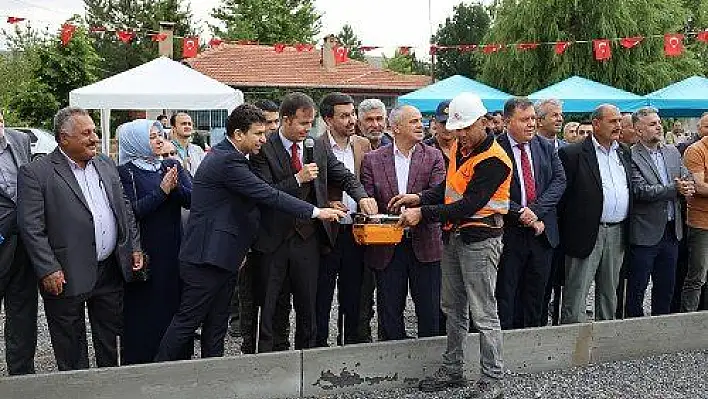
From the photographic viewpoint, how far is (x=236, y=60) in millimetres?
38469

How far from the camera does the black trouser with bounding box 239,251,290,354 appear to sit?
18.8ft

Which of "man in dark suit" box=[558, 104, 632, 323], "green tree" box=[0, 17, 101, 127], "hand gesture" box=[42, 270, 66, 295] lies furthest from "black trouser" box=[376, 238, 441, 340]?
"green tree" box=[0, 17, 101, 127]

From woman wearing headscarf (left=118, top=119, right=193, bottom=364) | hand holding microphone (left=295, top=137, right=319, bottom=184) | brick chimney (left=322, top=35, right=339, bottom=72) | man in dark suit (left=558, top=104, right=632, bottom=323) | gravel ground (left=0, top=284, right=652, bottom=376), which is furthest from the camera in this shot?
brick chimney (left=322, top=35, right=339, bottom=72)

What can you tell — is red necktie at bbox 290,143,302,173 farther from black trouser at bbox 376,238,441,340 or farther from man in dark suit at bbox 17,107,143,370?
man in dark suit at bbox 17,107,143,370

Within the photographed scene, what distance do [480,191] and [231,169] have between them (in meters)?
1.55

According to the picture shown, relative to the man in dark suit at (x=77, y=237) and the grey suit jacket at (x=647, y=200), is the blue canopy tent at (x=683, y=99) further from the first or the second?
the man in dark suit at (x=77, y=237)

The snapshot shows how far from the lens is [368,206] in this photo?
5574 mm

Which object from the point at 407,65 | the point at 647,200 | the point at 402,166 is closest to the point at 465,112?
the point at 402,166

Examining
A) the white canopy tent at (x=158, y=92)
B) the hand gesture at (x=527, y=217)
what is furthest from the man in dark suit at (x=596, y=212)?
the white canopy tent at (x=158, y=92)

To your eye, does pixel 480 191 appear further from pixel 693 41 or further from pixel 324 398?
pixel 693 41

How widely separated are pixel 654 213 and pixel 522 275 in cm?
125

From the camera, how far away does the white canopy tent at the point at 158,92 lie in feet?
37.0

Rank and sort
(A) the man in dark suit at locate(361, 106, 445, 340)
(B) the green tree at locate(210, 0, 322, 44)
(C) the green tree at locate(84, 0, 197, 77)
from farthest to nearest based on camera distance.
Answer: (C) the green tree at locate(84, 0, 197, 77)
(B) the green tree at locate(210, 0, 322, 44)
(A) the man in dark suit at locate(361, 106, 445, 340)

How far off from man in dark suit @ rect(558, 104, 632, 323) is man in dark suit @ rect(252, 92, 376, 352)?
1.84 metres
